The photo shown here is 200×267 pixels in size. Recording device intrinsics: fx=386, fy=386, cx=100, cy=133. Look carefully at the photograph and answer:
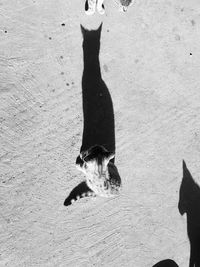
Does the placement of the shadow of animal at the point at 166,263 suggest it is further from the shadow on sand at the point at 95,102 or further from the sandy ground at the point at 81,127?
the shadow on sand at the point at 95,102

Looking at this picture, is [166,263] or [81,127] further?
[166,263]

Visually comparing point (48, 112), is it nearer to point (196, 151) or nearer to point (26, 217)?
point (26, 217)

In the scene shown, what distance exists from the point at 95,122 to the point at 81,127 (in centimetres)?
25

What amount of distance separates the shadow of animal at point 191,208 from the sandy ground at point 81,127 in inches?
4.3

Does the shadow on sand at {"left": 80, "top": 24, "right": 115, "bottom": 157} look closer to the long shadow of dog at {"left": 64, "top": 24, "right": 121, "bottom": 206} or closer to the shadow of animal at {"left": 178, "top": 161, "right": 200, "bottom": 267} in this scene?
the long shadow of dog at {"left": 64, "top": 24, "right": 121, "bottom": 206}

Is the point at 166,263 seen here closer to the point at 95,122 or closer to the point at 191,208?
the point at 191,208

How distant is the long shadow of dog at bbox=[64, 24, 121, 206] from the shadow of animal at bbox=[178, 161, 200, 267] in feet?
3.85

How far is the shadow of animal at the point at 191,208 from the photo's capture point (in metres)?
6.55

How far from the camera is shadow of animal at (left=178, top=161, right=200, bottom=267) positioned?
6.55 meters

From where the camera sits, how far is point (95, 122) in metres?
6.31

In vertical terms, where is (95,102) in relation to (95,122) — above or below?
above

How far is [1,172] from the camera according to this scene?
241 inches

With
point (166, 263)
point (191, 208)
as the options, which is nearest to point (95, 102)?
point (191, 208)

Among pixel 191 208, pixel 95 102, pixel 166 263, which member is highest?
pixel 95 102
